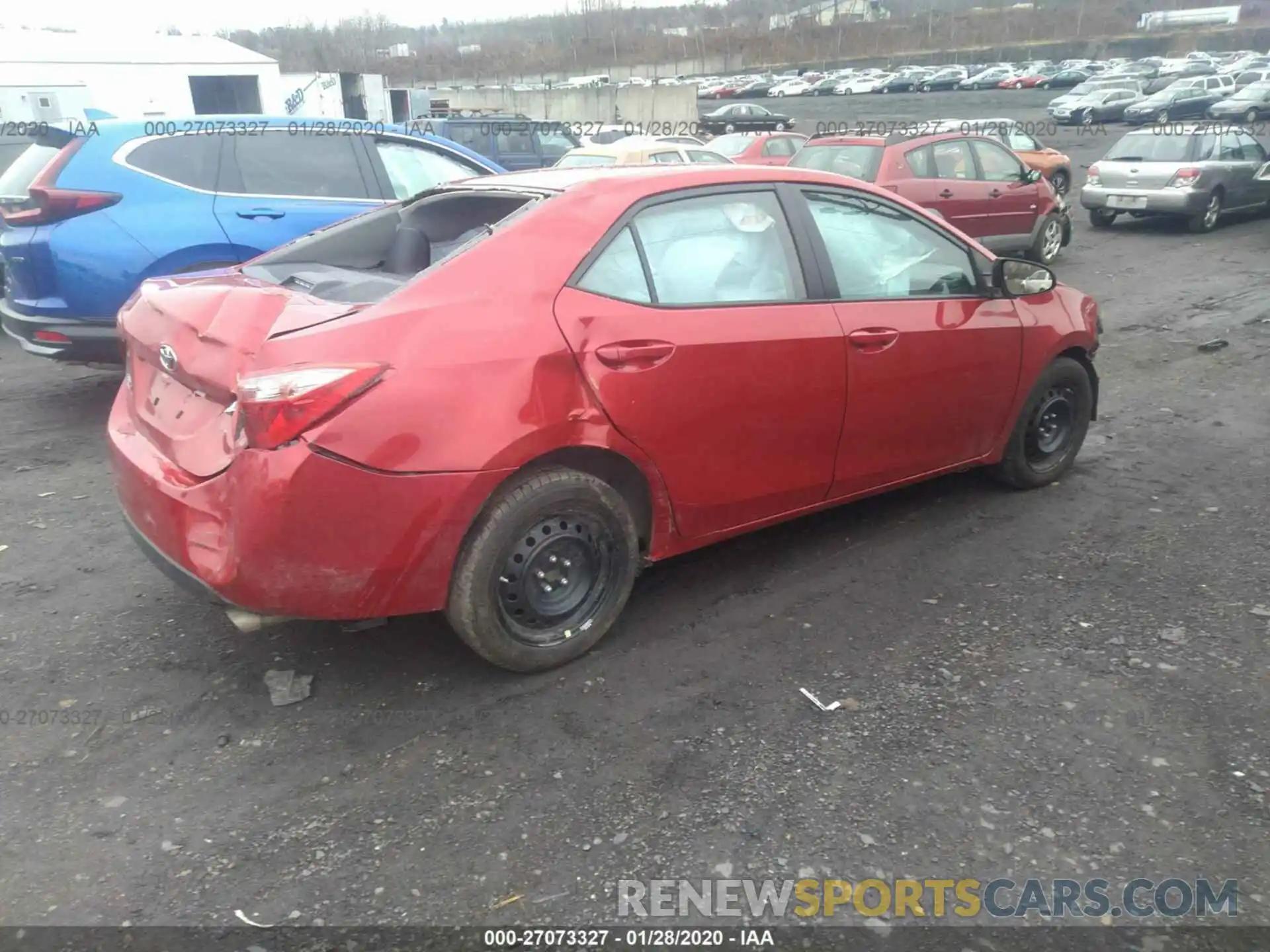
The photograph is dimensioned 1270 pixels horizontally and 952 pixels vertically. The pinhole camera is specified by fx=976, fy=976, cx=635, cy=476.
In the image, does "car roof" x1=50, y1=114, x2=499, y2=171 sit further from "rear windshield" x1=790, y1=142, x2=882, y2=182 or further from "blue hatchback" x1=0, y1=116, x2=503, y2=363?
"rear windshield" x1=790, y1=142, x2=882, y2=182

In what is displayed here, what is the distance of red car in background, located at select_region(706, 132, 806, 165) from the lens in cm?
1659

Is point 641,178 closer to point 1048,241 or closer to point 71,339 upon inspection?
point 71,339

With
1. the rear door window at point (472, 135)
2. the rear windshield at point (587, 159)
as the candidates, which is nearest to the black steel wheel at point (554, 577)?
the rear windshield at point (587, 159)

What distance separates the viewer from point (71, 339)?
223 inches

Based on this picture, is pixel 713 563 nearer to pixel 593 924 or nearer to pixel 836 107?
pixel 593 924

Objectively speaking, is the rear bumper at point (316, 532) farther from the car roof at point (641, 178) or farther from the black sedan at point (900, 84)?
the black sedan at point (900, 84)

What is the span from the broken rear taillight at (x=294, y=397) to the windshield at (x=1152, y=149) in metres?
14.2

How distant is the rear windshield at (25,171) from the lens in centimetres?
611

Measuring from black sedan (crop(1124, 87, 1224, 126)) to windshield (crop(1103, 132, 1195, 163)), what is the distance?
24018mm

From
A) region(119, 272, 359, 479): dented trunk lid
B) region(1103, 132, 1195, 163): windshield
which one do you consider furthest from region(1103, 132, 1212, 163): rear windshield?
region(119, 272, 359, 479): dented trunk lid

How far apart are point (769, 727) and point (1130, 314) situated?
304 inches

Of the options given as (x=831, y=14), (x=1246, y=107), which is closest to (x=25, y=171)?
(x=1246, y=107)

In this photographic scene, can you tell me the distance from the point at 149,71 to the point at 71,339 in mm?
25450

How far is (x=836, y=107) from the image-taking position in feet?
156
